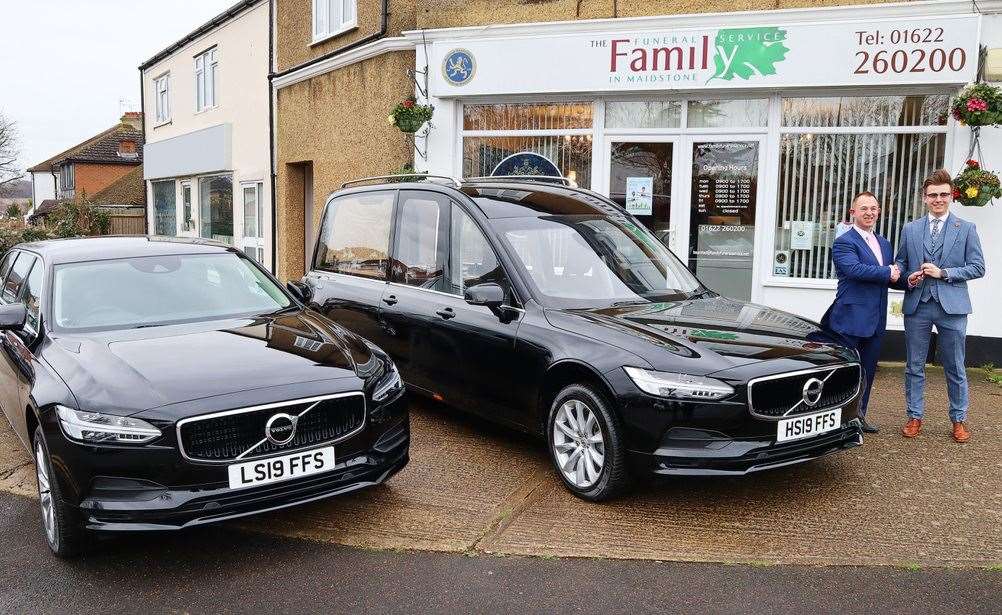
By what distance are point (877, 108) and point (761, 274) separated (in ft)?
7.49

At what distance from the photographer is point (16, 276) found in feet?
19.9

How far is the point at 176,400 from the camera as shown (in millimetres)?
3848

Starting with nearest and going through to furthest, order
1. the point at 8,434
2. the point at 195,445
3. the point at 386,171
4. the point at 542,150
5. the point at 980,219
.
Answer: the point at 195,445
the point at 8,434
the point at 980,219
the point at 542,150
the point at 386,171

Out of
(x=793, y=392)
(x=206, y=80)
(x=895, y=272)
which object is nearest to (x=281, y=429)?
(x=793, y=392)

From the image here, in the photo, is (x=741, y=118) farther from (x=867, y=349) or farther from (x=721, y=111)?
(x=867, y=349)

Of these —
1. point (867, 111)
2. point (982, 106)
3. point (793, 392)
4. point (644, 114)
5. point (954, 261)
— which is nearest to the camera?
point (793, 392)

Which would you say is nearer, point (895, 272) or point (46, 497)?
point (46, 497)

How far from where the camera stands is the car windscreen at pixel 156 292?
494 centimetres

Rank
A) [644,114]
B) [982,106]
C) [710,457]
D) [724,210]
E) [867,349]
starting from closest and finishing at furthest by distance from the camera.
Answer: [710,457] < [867,349] < [982,106] < [724,210] < [644,114]

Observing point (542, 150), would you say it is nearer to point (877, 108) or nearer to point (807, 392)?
point (877, 108)

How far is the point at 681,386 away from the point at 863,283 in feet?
7.77

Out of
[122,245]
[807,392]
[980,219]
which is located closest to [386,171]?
[122,245]

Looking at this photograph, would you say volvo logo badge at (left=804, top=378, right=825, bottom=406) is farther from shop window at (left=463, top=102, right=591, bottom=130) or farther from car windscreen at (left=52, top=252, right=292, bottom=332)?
shop window at (left=463, top=102, right=591, bottom=130)

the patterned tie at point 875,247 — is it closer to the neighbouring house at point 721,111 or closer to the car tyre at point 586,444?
the car tyre at point 586,444
